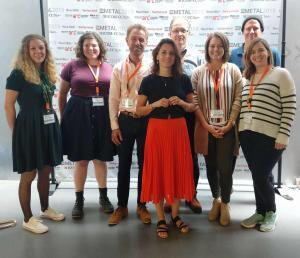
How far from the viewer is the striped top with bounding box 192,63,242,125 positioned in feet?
8.96

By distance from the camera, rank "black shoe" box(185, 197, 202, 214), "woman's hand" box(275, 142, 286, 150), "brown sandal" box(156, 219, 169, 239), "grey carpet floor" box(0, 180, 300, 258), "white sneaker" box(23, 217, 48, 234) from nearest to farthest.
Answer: "grey carpet floor" box(0, 180, 300, 258), "woman's hand" box(275, 142, 286, 150), "brown sandal" box(156, 219, 169, 239), "white sneaker" box(23, 217, 48, 234), "black shoe" box(185, 197, 202, 214)

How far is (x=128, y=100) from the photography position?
284 cm

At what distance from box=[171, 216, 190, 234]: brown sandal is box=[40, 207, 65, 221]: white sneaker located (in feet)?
3.31

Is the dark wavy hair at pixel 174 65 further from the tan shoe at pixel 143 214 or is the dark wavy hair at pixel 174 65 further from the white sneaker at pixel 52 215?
the white sneaker at pixel 52 215

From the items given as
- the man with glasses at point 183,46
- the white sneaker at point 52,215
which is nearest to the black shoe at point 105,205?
the white sneaker at point 52,215

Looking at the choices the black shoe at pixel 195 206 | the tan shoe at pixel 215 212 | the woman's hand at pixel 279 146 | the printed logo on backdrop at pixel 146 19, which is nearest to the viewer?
the woman's hand at pixel 279 146

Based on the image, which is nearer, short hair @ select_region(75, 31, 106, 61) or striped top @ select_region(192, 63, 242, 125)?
striped top @ select_region(192, 63, 242, 125)

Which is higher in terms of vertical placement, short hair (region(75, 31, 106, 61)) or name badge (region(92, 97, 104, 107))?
short hair (region(75, 31, 106, 61))

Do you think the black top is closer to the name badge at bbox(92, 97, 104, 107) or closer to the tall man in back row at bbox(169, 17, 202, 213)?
the tall man in back row at bbox(169, 17, 202, 213)

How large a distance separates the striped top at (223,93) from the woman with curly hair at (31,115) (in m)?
1.24

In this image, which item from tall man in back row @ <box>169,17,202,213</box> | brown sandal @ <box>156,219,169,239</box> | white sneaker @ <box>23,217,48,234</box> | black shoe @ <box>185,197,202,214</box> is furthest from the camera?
black shoe @ <box>185,197,202,214</box>

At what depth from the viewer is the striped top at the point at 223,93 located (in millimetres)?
2732

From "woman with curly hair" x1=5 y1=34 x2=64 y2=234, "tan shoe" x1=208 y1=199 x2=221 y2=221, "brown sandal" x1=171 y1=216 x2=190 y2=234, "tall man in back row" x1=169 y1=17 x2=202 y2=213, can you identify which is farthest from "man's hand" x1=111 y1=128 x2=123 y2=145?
"tan shoe" x1=208 y1=199 x2=221 y2=221

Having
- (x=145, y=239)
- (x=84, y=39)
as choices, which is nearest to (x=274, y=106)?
(x=145, y=239)
